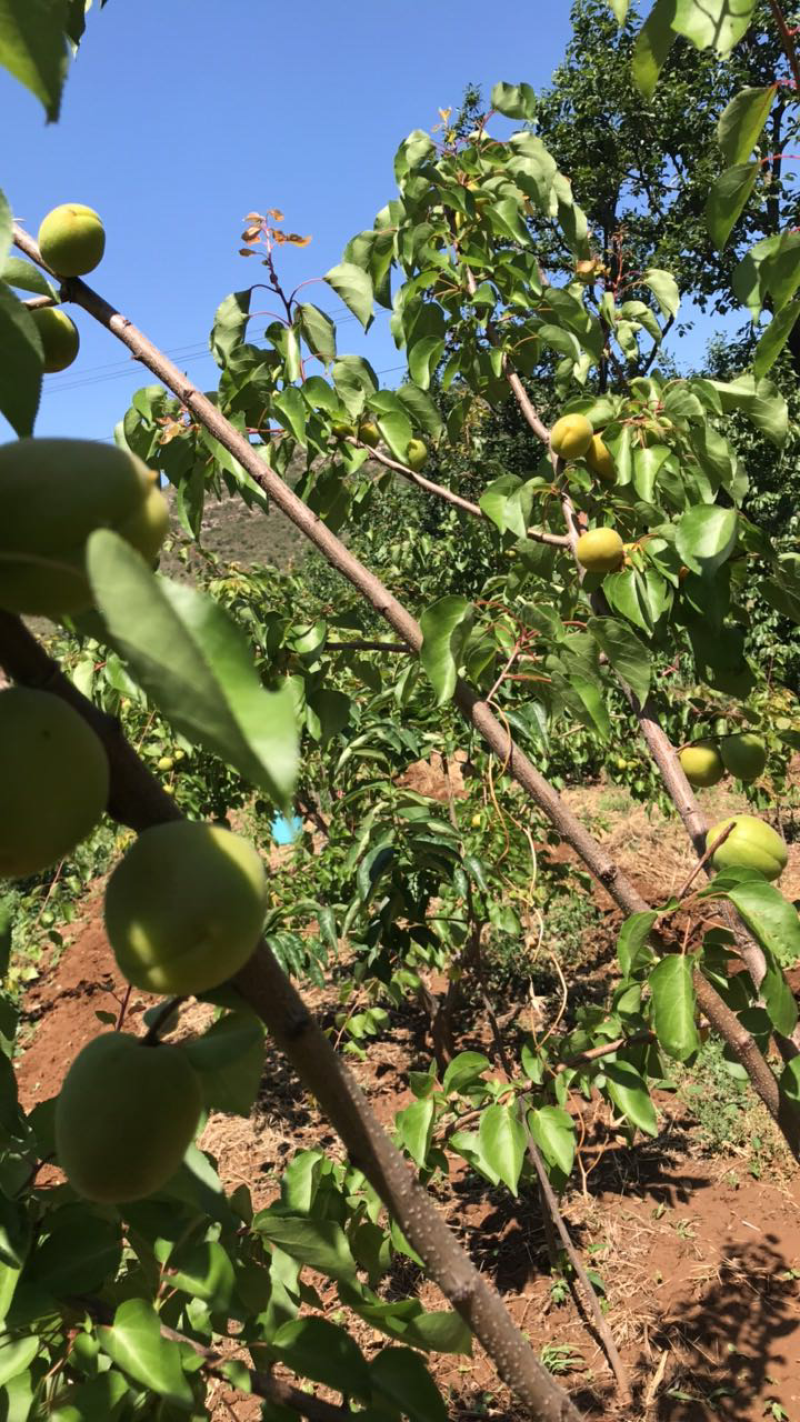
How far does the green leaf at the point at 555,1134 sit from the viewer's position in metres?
1.20

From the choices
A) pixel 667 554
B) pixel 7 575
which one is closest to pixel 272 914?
pixel 667 554

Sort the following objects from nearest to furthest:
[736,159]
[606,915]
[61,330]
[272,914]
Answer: [61,330] < [736,159] < [272,914] < [606,915]

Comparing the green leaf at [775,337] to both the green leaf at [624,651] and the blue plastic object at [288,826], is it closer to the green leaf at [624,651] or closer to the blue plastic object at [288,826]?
the green leaf at [624,651]

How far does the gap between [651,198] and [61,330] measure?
14753 mm

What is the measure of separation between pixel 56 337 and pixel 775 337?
72 centimetres

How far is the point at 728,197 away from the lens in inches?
39.2

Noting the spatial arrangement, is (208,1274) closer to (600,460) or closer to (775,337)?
(775,337)

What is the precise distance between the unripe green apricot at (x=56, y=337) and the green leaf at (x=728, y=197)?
66 centimetres

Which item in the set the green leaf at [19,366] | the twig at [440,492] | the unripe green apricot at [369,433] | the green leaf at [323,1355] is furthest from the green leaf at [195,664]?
the unripe green apricot at [369,433]

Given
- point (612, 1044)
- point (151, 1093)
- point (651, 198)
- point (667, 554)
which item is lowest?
point (612, 1044)

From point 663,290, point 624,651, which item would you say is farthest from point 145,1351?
point 663,290

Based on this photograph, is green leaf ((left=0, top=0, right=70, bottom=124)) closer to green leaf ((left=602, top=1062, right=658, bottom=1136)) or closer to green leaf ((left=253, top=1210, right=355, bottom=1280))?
green leaf ((left=253, top=1210, right=355, bottom=1280))

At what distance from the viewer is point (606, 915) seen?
536 centimetres

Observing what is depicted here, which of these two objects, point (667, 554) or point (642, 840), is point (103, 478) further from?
point (642, 840)
